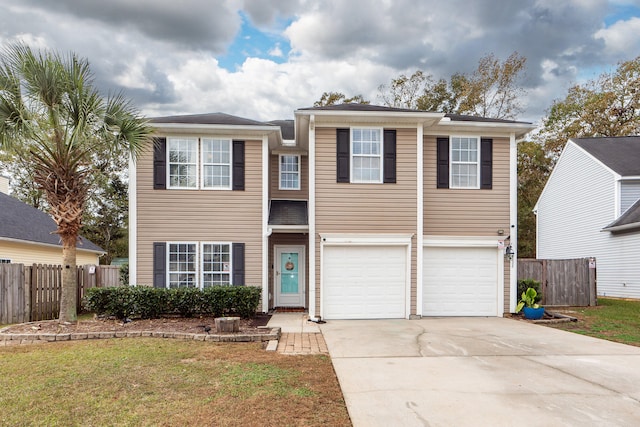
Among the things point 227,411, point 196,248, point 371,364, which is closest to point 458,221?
point 371,364

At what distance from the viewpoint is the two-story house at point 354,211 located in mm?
10414

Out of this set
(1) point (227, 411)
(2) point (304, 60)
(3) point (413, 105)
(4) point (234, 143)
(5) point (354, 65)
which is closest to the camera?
(1) point (227, 411)

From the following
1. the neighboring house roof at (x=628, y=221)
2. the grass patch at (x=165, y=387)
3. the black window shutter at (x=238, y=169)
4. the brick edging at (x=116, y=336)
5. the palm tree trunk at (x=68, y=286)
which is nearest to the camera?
the grass patch at (x=165, y=387)

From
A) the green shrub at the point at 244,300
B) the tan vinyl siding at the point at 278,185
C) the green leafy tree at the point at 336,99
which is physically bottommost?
the green shrub at the point at 244,300

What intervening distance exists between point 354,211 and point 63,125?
22.5ft

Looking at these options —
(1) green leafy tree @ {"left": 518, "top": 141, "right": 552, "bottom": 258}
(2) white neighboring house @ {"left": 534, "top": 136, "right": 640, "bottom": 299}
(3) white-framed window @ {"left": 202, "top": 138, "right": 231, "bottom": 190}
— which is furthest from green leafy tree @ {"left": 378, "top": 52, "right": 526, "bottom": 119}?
(3) white-framed window @ {"left": 202, "top": 138, "right": 231, "bottom": 190}

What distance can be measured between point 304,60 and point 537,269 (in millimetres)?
11637

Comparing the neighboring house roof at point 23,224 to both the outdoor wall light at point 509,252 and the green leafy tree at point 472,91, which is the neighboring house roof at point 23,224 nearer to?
the outdoor wall light at point 509,252

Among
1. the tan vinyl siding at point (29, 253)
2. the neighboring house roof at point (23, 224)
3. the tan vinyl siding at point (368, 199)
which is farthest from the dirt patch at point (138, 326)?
the tan vinyl siding at point (29, 253)

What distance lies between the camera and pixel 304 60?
16.5 m

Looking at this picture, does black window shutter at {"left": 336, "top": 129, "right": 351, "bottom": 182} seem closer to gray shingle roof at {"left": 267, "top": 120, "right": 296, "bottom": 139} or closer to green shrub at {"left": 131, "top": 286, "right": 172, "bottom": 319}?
gray shingle roof at {"left": 267, "top": 120, "right": 296, "bottom": 139}

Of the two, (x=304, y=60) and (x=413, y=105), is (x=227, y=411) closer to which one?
(x=304, y=60)

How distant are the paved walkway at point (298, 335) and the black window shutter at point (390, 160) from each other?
13.5 feet

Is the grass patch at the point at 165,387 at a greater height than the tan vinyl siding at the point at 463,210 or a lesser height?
lesser
